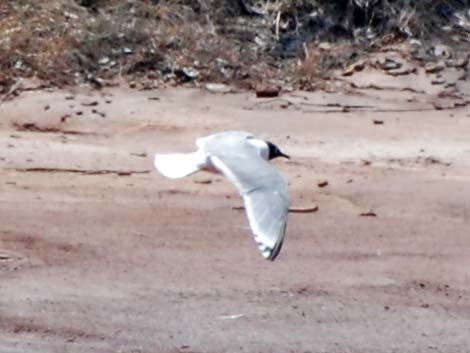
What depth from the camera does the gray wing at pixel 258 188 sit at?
5.99 meters

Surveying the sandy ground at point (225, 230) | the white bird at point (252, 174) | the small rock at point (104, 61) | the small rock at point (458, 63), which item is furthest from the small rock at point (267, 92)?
the white bird at point (252, 174)

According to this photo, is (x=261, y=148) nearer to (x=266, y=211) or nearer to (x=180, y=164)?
(x=180, y=164)

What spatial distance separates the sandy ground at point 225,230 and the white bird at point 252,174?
642mm

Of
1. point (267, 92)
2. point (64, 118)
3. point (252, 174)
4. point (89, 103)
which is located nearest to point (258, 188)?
point (252, 174)

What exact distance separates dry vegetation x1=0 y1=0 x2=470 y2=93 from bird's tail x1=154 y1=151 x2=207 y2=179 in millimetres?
3530

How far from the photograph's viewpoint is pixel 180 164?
6.84 metres

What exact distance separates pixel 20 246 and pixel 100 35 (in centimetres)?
290

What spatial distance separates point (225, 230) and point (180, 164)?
62.6 inches

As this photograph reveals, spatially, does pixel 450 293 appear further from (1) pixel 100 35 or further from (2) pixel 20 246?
(1) pixel 100 35

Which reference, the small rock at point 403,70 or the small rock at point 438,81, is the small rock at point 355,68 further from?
the small rock at point 438,81

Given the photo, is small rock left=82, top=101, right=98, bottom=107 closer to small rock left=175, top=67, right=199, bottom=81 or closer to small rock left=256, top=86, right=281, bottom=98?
small rock left=175, top=67, right=199, bottom=81

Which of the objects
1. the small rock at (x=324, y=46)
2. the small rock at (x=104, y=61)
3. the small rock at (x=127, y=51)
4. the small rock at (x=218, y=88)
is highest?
the small rock at (x=127, y=51)

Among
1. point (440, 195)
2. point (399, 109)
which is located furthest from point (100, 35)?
point (440, 195)

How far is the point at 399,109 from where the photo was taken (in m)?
10.5
